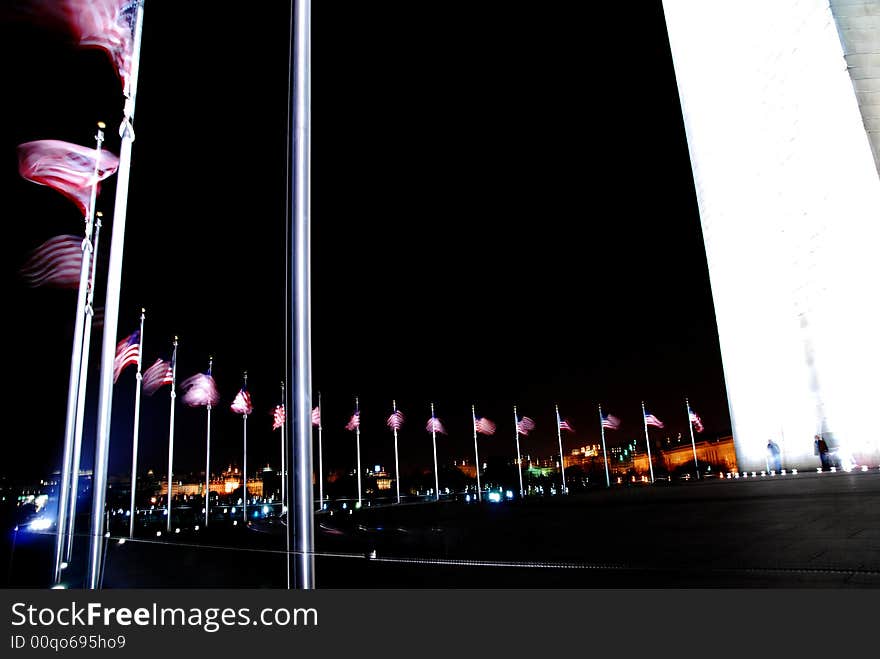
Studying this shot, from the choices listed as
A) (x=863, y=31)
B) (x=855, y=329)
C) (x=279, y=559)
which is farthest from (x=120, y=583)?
(x=863, y=31)

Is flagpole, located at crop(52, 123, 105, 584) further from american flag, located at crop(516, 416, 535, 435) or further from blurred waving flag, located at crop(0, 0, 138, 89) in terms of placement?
american flag, located at crop(516, 416, 535, 435)

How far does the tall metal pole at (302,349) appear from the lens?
13.8ft

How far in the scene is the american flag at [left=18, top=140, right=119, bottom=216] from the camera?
993 centimetres

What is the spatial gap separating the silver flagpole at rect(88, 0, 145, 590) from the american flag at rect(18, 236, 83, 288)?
12.9 ft

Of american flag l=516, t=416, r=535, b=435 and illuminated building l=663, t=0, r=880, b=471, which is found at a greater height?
illuminated building l=663, t=0, r=880, b=471

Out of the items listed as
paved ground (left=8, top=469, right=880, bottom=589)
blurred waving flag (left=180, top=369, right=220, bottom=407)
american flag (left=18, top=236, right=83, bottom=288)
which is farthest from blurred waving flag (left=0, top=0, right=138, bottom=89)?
blurred waving flag (left=180, top=369, right=220, bottom=407)

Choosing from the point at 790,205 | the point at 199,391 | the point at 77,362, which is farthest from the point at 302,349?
the point at 790,205

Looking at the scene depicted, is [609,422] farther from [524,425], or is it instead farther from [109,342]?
[109,342]

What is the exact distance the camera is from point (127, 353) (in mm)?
14922

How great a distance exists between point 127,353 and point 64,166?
5867 millimetres

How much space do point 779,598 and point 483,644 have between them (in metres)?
1.91

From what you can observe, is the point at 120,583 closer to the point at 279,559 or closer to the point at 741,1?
the point at 279,559

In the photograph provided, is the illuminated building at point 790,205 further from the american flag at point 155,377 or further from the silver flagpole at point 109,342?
the american flag at point 155,377

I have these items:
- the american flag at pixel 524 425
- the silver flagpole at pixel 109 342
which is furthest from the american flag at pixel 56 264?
the american flag at pixel 524 425
